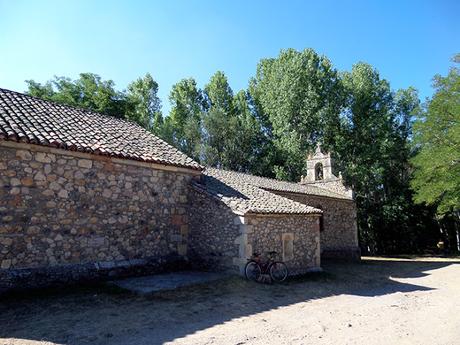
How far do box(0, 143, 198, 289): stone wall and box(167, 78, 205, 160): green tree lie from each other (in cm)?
2081

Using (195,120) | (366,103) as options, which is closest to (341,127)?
(366,103)

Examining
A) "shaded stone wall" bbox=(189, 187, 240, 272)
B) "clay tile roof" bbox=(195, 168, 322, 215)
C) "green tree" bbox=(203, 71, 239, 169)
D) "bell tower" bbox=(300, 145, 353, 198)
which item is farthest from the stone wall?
"green tree" bbox=(203, 71, 239, 169)

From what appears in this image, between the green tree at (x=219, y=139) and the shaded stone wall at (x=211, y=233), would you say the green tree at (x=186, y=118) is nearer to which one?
the green tree at (x=219, y=139)

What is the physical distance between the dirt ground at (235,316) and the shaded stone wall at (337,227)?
34.2 ft

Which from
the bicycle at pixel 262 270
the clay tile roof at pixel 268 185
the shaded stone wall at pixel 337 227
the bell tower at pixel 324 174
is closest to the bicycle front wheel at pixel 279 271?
the bicycle at pixel 262 270

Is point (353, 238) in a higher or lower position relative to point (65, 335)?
higher

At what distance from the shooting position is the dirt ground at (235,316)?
225 inches

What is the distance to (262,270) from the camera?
1052 cm

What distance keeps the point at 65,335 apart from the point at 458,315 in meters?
7.61

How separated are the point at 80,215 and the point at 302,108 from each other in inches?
955

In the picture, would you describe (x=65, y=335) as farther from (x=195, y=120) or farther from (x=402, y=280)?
(x=195, y=120)

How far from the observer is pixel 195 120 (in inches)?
1339

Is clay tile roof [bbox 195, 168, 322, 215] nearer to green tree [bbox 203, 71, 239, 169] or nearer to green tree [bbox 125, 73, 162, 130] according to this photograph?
green tree [bbox 203, 71, 239, 169]

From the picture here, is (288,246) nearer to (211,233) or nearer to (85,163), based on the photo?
(211,233)
